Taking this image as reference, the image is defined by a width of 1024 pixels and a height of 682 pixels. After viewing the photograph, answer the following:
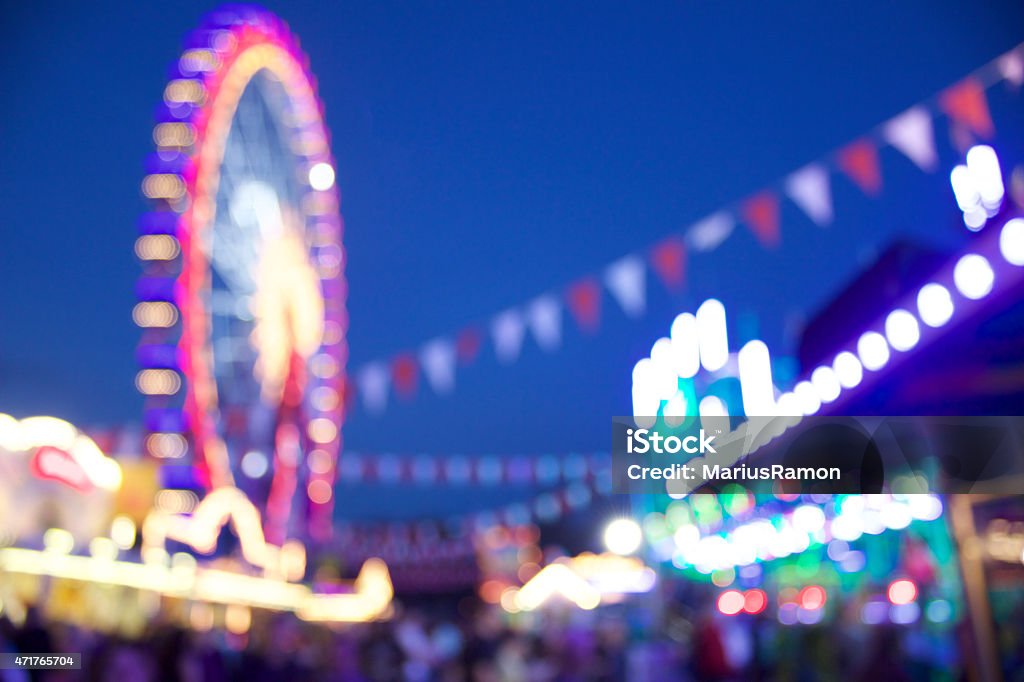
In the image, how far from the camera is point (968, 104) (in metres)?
6.83

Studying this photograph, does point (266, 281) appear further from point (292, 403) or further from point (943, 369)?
point (943, 369)

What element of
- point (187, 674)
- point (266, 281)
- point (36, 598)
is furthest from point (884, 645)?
point (266, 281)

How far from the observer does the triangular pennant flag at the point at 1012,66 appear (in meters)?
6.66

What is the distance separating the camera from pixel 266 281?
1709 centimetres

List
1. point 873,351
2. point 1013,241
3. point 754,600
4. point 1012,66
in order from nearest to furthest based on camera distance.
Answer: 1. point 1013,241
2. point 1012,66
3. point 873,351
4. point 754,600

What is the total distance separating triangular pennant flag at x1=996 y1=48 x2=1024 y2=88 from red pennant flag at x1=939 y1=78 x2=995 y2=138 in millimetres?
210

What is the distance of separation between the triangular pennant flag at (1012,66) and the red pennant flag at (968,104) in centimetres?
21

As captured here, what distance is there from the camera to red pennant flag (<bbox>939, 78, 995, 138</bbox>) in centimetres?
679

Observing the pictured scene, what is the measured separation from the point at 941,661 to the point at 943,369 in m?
2.64

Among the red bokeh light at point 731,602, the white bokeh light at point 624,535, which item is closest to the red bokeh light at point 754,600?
the red bokeh light at point 731,602

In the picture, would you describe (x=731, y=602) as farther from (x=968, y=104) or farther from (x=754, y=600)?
(x=968, y=104)

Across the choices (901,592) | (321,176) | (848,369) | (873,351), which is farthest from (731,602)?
(873,351)

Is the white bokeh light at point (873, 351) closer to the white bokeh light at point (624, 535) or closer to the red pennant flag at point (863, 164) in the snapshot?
the red pennant flag at point (863, 164)

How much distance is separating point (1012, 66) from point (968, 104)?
0.40m
